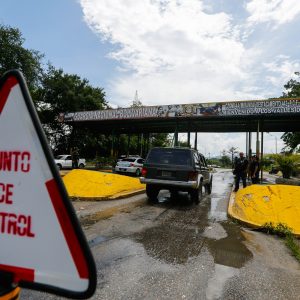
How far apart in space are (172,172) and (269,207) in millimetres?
3768

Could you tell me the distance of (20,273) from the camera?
1286 mm

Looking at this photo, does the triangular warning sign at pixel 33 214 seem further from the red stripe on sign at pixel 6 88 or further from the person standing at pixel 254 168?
the person standing at pixel 254 168

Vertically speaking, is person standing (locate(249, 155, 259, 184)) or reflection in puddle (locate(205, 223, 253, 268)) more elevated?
person standing (locate(249, 155, 259, 184))

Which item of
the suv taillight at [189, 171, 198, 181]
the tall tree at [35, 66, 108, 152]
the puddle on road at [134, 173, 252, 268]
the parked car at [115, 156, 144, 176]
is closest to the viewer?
the puddle on road at [134, 173, 252, 268]

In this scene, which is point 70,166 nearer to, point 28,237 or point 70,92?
point 70,92

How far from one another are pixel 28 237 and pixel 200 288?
3.16 metres

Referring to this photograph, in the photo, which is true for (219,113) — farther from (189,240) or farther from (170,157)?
(189,240)

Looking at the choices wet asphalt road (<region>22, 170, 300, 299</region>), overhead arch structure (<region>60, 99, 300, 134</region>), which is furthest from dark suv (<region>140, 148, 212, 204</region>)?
overhead arch structure (<region>60, 99, 300, 134</region>)

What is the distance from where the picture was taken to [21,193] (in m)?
1.33

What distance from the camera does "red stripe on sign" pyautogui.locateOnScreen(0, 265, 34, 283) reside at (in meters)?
1.27

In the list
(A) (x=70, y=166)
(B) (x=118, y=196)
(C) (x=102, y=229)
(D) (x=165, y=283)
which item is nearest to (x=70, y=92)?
(A) (x=70, y=166)

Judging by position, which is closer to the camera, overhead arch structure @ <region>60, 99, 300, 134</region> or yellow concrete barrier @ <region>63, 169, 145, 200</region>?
yellow concrete barrier @ <region>63, 169, 145, 200</region>

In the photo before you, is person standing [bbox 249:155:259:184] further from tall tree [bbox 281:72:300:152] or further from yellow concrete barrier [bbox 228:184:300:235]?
tall tree [bbox 281:72:300:152]

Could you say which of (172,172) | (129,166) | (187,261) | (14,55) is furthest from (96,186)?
(14,55)
